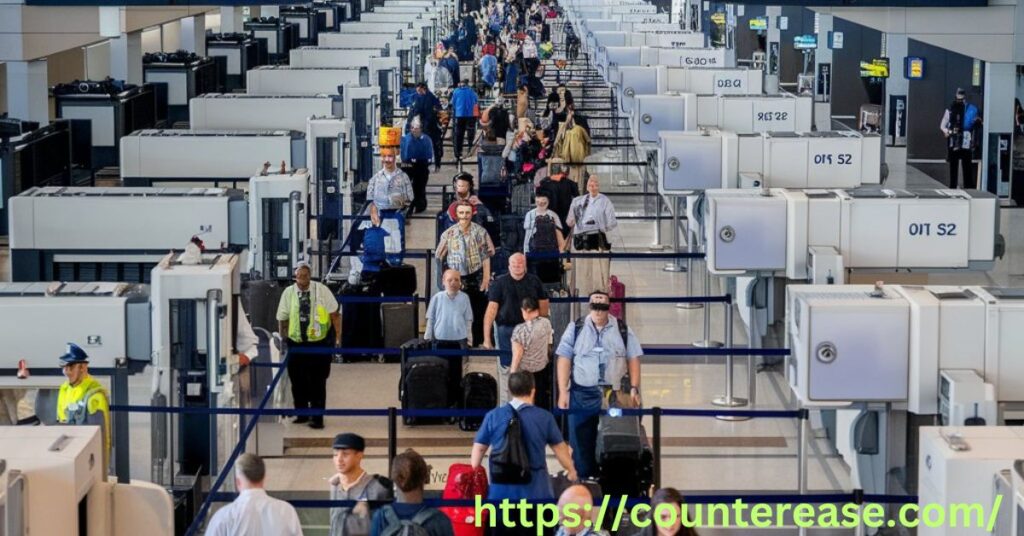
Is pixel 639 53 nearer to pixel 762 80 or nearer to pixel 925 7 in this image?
pixel 762 80

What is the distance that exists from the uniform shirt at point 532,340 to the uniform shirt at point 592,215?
6343 millimetres

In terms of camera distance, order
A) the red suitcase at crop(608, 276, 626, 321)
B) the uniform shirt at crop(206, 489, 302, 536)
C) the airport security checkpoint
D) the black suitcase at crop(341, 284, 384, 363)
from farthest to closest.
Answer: the black suitcase at crop(341, 284, 384, 363)
the red suitcase at crop(608, 276, 626, 321)
the airport security checkpoint
the uniform shirt at crop(206, 489, 302, 536)

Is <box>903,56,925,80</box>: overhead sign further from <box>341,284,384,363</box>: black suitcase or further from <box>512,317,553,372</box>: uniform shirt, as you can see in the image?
<box>512,317,553,372</box>: uniform shirt

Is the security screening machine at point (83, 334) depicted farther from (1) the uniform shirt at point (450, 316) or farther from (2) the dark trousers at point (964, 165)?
(2) the dark trousers at point (964, 165)

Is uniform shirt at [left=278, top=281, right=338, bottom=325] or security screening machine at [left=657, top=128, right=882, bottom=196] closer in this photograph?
uniform shirt at [left=278, top=281, right=338, bottom=325]

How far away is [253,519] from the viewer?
10789 millimetres

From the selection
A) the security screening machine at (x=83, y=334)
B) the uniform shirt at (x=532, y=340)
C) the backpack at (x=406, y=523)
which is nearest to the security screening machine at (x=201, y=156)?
the uniform shirt at (x=532, y=340)

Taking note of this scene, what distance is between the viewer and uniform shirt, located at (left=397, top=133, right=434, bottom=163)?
28.5 metres

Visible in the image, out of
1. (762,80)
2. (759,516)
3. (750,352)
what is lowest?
(759,516)

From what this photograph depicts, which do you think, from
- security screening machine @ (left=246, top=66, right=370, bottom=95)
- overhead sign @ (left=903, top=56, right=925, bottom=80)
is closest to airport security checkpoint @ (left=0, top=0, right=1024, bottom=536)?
security screening machine @ (left=246, top=66, right=370, bottom=95)

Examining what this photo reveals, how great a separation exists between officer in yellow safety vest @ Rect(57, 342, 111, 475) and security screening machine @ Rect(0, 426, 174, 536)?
8.61 ft

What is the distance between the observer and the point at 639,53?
3934cm

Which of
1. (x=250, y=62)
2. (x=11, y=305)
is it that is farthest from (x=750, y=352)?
(x=250, y=62)

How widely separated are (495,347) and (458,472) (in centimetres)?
536
